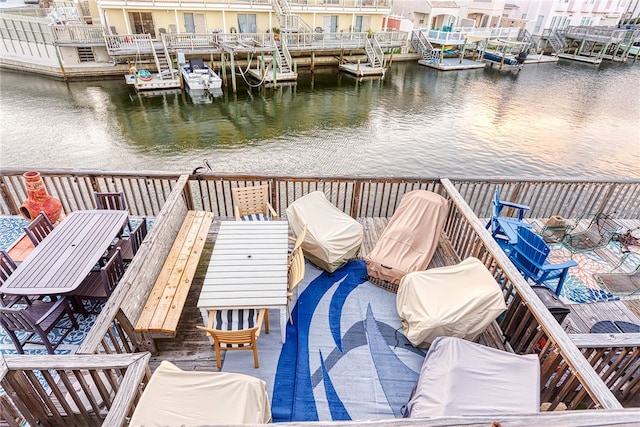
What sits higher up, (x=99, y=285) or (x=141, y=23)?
(x=141, y=23)

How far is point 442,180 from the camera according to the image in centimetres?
626

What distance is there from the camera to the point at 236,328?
13.6 feet

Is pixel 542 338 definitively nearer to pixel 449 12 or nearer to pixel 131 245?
pixel 131 245

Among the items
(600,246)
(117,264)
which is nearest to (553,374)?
(600,246)

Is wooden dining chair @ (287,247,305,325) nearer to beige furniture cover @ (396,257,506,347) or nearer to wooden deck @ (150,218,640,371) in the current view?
wooden deck @ (150,218,640,371)

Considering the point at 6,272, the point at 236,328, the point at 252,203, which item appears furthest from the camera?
the point at 252,203

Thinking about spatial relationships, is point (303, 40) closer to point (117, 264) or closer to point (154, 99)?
point (154, 99)

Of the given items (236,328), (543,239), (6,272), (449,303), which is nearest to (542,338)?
(449,303)

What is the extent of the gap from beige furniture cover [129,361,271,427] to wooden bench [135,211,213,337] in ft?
3.58

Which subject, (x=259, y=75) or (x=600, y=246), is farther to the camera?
(x=259, y=75)

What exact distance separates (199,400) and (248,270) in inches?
74.1

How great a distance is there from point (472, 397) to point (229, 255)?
338cm

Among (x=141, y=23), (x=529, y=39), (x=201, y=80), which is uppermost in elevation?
(x=141, y=23)

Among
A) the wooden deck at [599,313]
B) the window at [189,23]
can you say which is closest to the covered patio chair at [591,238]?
the wooden deck at [599,313]
